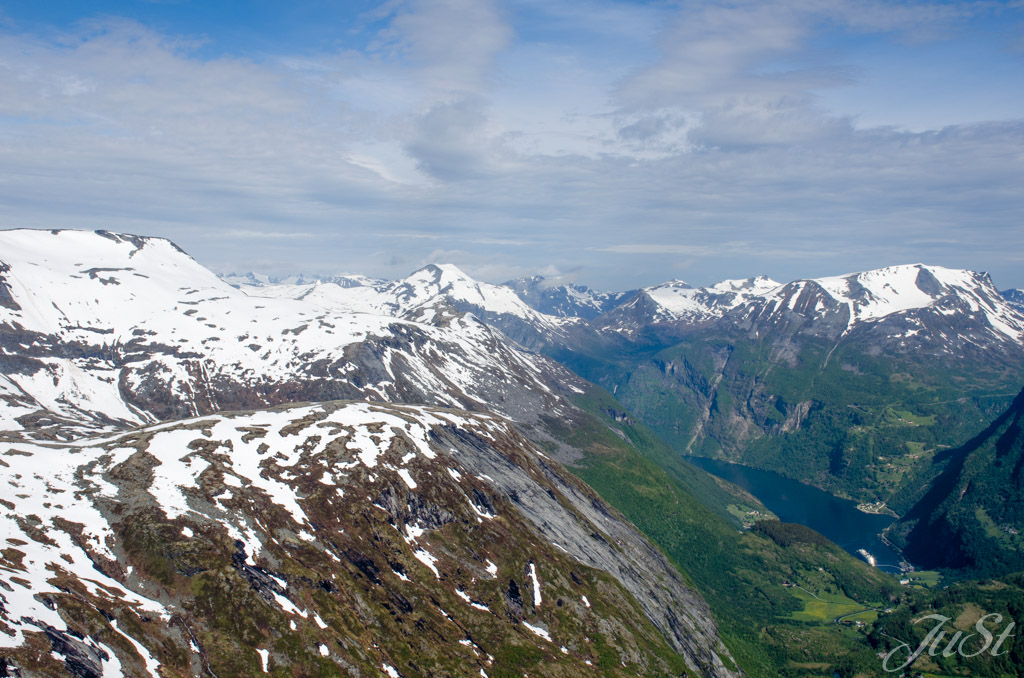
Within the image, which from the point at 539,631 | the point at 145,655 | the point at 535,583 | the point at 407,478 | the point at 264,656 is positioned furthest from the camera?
the point at 407,478

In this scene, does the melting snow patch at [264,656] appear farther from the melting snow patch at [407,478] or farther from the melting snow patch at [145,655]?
the melting snow patch at [407,478]

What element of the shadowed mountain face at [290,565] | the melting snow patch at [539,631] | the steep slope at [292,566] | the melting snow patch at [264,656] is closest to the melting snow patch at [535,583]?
the steep slope at [292,566]

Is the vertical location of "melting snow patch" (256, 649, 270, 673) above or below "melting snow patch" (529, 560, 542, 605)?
above

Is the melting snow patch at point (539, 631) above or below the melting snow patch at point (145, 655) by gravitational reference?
below

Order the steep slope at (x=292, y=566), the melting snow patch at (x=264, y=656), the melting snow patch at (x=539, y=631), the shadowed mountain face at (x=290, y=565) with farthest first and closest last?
the melting snow patch at (x=539, y=631), the melting snow patch at (x=264, y=656), the shadowed mountain face at (x=290, y=565), the steep slope at (x=292, y=566)

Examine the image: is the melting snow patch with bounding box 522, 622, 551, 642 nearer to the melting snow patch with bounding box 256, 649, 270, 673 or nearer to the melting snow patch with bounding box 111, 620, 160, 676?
the melting snow patch with bounding box 256, 649, 270, 673

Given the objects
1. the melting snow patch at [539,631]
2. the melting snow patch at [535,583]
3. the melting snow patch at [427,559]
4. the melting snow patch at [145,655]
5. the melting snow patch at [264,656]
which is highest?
the melting snow patch at [145,655]

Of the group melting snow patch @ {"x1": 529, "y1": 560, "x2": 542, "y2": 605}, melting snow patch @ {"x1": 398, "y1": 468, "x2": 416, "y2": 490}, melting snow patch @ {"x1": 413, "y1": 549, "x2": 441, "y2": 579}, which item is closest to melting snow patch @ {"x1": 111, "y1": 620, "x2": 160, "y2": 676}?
melting snow patch @ {"x1": 413, "y1": 549, "x2": 441, "y2": 579}

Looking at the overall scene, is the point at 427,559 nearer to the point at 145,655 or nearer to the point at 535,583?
the point at 535,583

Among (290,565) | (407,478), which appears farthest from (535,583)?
(290,565)

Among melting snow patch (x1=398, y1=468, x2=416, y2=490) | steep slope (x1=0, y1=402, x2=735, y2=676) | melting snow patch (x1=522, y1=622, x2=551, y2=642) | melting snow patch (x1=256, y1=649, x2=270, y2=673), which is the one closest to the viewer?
steep slope (x1=0, y1=402, x2=735, y2=676)
